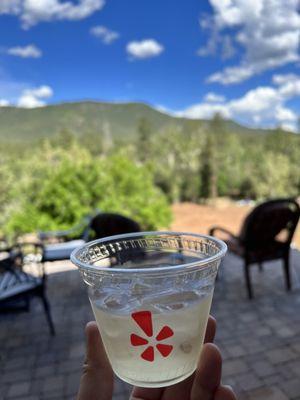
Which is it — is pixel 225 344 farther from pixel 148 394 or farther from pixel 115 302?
pixel 115 302

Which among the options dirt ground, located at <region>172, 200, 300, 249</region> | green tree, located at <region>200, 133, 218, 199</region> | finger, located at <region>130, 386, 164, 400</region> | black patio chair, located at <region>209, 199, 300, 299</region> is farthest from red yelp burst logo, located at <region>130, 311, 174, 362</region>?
green tree, located at <region>200, 133, 218, 199</region>

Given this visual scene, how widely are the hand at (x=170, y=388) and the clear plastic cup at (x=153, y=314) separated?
6 centimetres

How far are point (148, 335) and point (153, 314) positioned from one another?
3 cm

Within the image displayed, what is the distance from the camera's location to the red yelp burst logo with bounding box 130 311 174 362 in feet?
1.52

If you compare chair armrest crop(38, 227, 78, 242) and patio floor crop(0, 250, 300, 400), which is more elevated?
chair armrest crop(38, 227, 78, 242)

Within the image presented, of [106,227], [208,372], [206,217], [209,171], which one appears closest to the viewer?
[208,372]

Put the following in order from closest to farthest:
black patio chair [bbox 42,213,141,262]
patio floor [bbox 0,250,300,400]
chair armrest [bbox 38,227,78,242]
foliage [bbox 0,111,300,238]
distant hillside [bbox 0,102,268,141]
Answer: patio floor [bbox 0,250,300,400] → black patio chair [bbox 42,213,141,262] → chair armrest [bbox 38,227,78,242] → foliage [bbox 0,111,300,238] → distant hillside [bbox 0,102,268,141]

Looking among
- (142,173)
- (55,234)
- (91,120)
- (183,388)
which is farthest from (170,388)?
(91,120)

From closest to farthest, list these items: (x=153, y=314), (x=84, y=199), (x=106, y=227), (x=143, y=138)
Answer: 1. (x=153, y=314)
2. (x=106, y=227)
3. (x=84, y=199)
4. (x=143, y=138)

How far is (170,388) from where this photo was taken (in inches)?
26.1

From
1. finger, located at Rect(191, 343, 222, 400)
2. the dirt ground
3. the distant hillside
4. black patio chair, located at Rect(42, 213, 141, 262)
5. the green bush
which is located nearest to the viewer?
finger, located at Rect(191, 343, 222, 400)

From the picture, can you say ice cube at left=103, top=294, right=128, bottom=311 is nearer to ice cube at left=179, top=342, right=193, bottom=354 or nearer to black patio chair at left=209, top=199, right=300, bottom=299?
ice cube at left=179, top=342, right=193, bottom=354

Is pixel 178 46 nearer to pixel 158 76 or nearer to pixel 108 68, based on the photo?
pixel 108 68

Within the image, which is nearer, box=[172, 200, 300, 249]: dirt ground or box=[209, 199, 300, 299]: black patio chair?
box=[209, 199, 300, 299]: black patio chair
